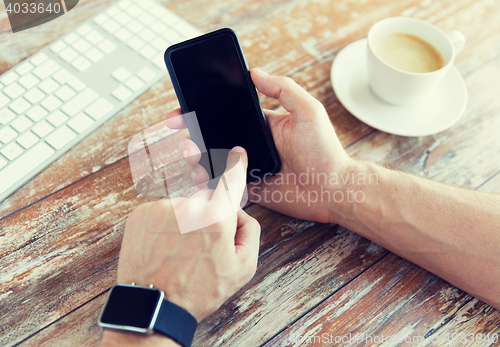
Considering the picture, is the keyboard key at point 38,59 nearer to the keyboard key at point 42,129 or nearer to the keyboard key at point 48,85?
the keyboard key at point 48,85

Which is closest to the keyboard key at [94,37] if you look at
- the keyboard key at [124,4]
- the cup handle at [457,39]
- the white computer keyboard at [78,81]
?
the white computer keyboard at [78,81]

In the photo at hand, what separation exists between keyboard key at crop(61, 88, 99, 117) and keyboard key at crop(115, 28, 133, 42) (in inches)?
6.0

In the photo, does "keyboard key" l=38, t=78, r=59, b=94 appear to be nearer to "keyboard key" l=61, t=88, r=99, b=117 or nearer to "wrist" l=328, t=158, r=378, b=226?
"keyboard key" l=61, t=88, r=99, b=117

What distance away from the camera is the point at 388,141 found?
725 millimetres

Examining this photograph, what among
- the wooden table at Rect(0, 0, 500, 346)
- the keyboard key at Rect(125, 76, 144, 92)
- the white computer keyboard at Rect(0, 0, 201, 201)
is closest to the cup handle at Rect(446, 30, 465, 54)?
the wooden table at Rect(0, 0, 500, 346)

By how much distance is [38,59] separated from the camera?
28.3 inches

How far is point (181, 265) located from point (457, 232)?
46cm

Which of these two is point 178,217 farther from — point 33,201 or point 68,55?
point 68,55

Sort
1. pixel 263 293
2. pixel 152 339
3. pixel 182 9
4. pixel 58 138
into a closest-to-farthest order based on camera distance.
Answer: pixel 152 339 < pixel 263 293 < pixel 58 138 < pixel 182 9

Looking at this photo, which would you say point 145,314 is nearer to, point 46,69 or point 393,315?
point 393,315

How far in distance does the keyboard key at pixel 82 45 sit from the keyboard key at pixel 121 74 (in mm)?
96

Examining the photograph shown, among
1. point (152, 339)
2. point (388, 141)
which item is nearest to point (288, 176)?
point (388, 141)

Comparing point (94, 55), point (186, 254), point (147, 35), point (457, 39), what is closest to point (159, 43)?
point (147, 35)

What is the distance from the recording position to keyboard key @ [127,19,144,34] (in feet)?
2.55
